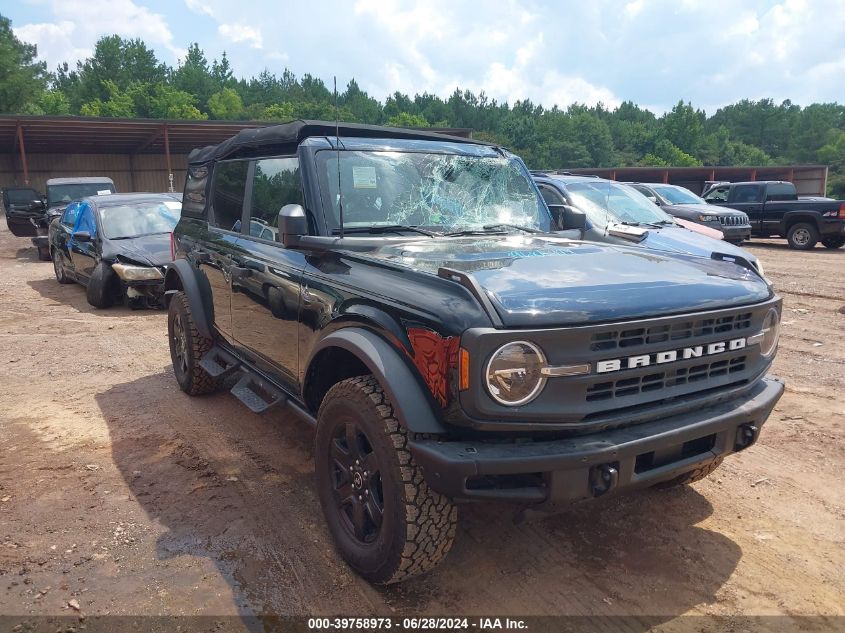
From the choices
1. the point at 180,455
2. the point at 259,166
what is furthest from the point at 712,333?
the point at 180,455

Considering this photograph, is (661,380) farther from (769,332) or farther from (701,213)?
(701,213)

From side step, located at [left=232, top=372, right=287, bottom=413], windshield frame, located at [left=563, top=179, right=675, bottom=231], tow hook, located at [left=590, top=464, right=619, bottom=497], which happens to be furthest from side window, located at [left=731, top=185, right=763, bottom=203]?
tow hook, located at [left=590, top=464, right=619, bottom=497]

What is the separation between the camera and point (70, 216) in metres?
11.2

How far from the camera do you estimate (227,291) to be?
14.8 ft

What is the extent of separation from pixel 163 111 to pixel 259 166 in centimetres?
7729

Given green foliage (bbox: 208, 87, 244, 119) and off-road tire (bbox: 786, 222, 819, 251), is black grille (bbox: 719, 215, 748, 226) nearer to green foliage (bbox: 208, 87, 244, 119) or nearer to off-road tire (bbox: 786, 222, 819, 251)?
off-road tire (bbox: 786, 222, 819, 251)

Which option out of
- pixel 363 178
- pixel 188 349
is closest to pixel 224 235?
pixel 188 349

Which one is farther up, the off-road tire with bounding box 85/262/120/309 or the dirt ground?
the off-road tire with bounding box 85/262/120/309

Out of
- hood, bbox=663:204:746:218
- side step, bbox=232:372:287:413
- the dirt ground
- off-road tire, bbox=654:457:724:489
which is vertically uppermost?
hood, bbox=663:204:746:218

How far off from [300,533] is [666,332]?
205cm

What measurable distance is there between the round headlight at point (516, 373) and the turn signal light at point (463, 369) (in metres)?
0.07

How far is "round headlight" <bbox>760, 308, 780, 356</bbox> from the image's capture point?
304 cm

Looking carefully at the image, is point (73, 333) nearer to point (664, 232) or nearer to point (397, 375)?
point (397, 375)

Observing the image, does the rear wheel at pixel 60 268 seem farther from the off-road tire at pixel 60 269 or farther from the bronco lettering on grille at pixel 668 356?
the bronco lettering on grille at pixel 668 356
